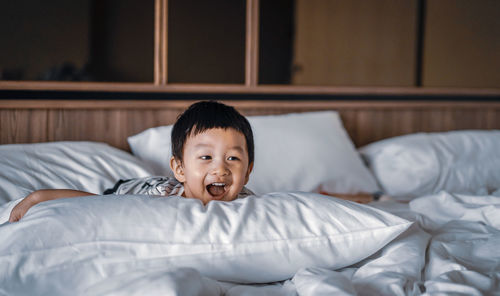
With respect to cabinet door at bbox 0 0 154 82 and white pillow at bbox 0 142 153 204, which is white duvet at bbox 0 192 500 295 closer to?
white pillow at bbox 0 142 153 204

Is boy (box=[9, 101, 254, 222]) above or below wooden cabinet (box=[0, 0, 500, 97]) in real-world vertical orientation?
below

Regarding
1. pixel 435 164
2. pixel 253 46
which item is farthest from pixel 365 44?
pixel 435 164

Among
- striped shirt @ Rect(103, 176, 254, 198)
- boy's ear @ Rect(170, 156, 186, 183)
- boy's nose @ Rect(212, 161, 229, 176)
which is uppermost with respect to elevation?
boy's nose @ Rect(212, 161, 229, 176)

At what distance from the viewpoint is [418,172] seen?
5.87ft

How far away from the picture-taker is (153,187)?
3.88ft

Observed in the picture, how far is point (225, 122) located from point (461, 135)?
4.29ft

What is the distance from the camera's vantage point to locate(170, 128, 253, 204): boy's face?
1052 millimetres

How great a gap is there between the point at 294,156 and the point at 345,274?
33.1 inches

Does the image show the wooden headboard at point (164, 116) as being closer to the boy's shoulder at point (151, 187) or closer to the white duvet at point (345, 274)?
the boy's shoulder at point (151, 187)

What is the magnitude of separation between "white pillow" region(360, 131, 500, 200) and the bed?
0.25 feet

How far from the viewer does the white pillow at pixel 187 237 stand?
28.2 inches

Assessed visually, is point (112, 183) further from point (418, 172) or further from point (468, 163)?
point (468, 163)

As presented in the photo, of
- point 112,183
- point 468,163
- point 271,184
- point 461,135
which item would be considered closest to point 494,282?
point 271,184

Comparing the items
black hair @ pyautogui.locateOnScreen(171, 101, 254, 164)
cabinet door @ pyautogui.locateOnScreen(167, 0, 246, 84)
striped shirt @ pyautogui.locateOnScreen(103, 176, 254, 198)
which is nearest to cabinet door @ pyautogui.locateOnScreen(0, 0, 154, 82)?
cabinet door @ pyautogui.locateOnScreen(167, 0, 246, 84)
